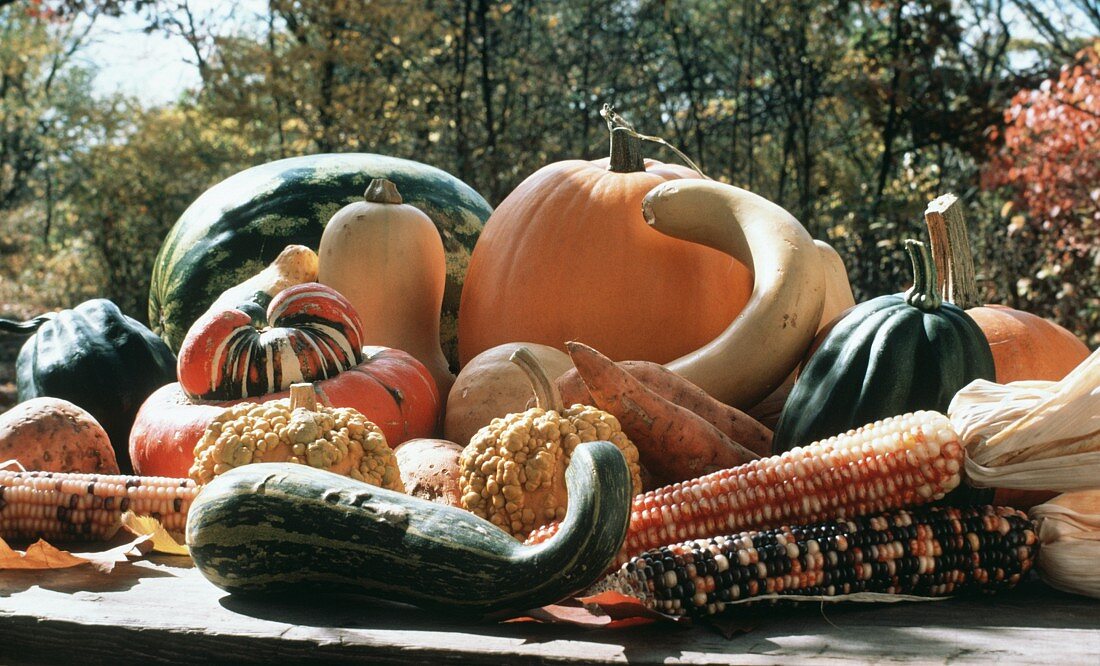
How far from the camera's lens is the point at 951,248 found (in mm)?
2338

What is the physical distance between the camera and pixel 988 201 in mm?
8539

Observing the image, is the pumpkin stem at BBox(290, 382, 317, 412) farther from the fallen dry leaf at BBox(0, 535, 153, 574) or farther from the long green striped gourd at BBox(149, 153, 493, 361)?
the long green striped gourd at BBox(149, 153, 493, 361)

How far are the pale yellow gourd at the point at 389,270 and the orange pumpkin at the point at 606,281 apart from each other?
0.16 metres

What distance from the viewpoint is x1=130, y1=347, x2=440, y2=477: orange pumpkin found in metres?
2.09

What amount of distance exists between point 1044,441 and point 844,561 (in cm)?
35

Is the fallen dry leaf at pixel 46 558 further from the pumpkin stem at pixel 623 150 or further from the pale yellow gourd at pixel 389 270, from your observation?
the pumpkin stem at pixel 623 150

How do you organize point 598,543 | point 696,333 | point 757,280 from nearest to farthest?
1. point 598,543
2. point 757,280
3. point 696,333

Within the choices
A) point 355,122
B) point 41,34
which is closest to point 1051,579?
point 355,122

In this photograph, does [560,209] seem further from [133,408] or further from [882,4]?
[882,4]

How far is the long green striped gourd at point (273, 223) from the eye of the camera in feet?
10.5

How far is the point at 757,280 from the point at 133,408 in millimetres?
1578

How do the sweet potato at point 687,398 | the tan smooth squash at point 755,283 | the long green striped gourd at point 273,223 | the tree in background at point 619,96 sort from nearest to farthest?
the sweet potato at point 687,398, the tan smooth squash at point 755,283, the long green striped gourd at point 273,223, the tree in background at point 619,96

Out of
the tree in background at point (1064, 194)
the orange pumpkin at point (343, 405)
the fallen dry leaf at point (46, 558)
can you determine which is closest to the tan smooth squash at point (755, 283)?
the orange pumpkin at point (343, 405)

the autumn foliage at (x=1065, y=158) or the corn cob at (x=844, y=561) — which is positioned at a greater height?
the autumn foliage at (x=1065, y=158)
